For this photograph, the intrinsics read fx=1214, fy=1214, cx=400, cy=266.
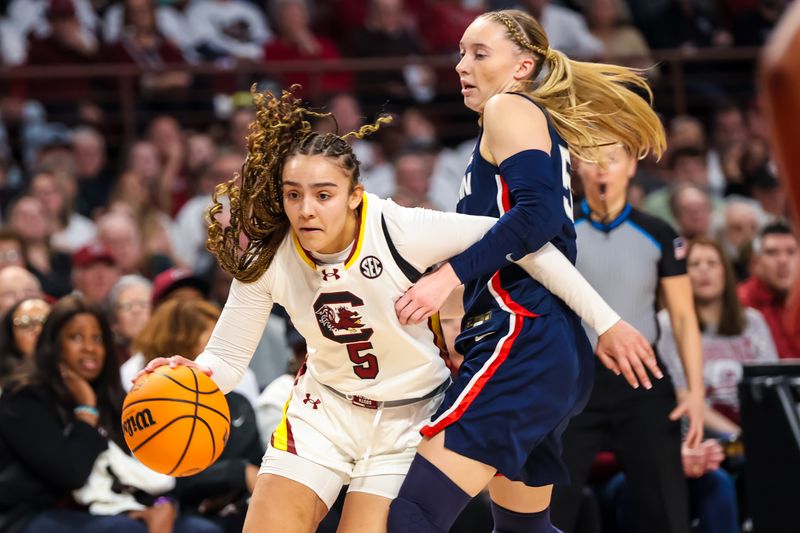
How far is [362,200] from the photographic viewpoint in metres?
3.60

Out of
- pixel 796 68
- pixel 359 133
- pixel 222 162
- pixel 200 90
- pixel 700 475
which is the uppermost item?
pixel 200 90

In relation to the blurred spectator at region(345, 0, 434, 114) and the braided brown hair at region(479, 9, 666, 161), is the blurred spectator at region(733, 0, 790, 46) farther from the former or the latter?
the braided brown hair at region(479, 9, 666, 161)

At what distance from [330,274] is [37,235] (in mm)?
4982

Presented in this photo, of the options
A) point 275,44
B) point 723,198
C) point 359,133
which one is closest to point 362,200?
point 359,133

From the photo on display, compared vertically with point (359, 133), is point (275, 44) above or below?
above

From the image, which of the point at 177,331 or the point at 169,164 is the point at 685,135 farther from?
the point at 177,331

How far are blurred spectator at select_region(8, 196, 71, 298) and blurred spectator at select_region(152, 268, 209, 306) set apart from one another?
132 centimetres

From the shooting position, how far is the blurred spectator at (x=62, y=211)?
8.41m

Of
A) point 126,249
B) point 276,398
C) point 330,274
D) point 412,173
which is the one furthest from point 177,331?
point 412,173

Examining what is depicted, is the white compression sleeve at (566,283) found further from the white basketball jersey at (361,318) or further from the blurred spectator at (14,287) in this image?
the blurred spectator at (14,287)

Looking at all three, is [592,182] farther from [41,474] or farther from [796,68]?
[796,68]

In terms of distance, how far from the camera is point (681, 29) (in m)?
11.6

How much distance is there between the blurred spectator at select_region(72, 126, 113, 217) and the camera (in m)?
9.29

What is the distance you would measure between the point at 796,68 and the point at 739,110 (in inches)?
402
